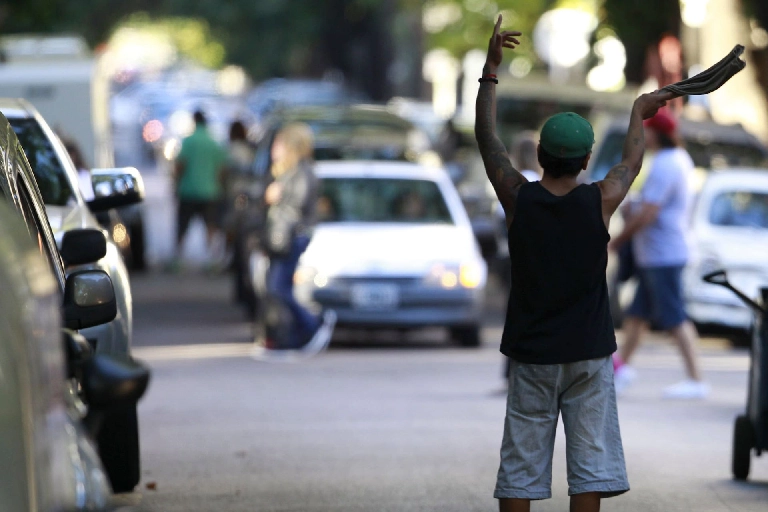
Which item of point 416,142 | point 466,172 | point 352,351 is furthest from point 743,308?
point 466,172

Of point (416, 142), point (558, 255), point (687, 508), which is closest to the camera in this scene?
point (558, 255)

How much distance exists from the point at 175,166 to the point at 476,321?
28.0ft

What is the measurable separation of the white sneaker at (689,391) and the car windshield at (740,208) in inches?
173

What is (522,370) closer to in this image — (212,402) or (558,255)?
(558,255)

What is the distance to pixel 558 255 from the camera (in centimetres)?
586

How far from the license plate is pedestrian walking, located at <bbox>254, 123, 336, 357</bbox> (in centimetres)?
25

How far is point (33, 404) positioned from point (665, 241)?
28.1ft

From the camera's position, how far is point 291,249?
1426cm

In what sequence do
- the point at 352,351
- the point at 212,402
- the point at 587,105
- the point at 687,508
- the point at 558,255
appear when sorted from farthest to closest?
the point at 587,105 < the point at 352,351 < the point at 212,402 < the point at 687,508 < the point at 558,255

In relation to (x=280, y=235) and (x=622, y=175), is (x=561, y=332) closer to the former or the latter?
(x=622, y=175)

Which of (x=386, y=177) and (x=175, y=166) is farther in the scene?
(x=175, y=166)

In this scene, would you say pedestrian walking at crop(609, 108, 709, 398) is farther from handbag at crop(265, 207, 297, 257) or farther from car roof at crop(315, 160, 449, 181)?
car roof at crop(315, 160, 449, 181)

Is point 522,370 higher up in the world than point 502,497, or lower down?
higher up

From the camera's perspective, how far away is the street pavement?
7930 millimetres
